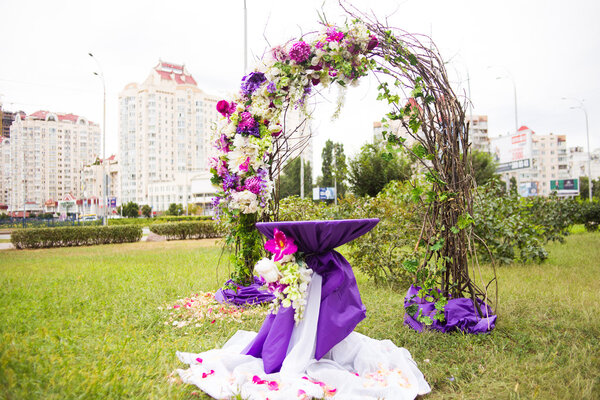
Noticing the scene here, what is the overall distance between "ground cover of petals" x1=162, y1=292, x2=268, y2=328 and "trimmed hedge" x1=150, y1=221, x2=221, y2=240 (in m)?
11.9

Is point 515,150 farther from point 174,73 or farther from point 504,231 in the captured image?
point 174,73

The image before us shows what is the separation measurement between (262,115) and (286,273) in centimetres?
240

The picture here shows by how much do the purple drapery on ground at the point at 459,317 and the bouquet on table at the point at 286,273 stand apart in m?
1.70

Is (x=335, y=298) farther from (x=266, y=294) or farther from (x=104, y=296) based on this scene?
(x=104, y=296)

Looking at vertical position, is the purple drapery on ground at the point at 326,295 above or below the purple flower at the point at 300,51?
below

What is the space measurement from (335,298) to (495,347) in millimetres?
1595

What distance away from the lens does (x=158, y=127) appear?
230 feet

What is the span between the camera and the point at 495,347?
3209mm

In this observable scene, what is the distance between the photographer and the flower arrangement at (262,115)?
3.97m

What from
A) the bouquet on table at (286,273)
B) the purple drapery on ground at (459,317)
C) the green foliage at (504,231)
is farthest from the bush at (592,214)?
the bouquet on table at (286,273)

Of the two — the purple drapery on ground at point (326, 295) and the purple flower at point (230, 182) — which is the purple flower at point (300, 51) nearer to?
the purple flower at point (230, 182)

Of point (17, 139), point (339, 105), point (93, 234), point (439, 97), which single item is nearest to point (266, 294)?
point (339, 105)

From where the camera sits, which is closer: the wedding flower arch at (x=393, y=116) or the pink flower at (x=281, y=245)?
the pink flower at (x=281, y=245)

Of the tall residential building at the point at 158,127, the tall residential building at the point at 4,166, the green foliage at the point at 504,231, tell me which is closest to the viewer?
the tall residential building at the point at 4,166
